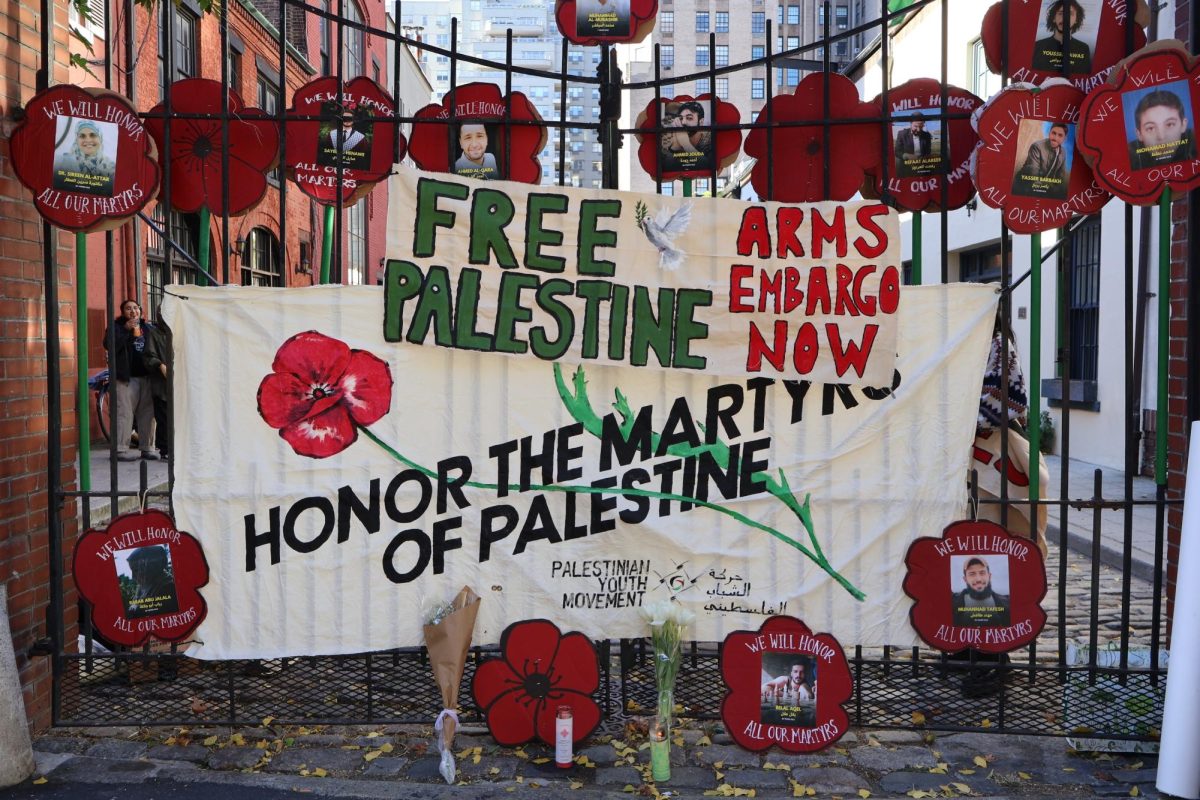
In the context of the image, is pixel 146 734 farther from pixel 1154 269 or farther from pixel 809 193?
pixel 1154 269

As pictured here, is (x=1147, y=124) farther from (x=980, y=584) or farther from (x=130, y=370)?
(x=130, y=370)

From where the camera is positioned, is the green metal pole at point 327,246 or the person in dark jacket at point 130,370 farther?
the person in dark jacket at point 130,370

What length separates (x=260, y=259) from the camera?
1908 cm

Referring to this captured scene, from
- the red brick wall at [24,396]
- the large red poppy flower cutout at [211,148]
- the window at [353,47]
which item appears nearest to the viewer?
the red brick wall at [24,396]

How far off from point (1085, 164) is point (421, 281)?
276cm

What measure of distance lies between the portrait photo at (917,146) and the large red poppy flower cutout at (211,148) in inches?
106

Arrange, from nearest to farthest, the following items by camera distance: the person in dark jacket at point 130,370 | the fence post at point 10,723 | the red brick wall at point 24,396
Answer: the fence post at point 10,723
the red brick wall at point 24,396
the person in dark jacket at point 130,370

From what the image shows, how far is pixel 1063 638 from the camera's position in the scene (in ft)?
13.3

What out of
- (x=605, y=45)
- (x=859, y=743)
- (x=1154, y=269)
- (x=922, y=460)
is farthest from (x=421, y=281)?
(x=1154, y=269)

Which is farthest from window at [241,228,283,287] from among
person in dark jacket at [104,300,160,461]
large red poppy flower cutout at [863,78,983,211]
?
large red poppy flower cutout at [863,78,983,211]

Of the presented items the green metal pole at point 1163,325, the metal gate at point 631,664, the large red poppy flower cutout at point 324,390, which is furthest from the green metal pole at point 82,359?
the green metal pole at point 1163,325

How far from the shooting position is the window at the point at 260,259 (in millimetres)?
17930

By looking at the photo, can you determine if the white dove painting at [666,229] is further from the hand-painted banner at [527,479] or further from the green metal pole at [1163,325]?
the green metal pole at [1163,325]

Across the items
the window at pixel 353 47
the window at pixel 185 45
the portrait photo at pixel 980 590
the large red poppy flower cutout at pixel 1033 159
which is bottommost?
the portrait photo at pixel 980 590
